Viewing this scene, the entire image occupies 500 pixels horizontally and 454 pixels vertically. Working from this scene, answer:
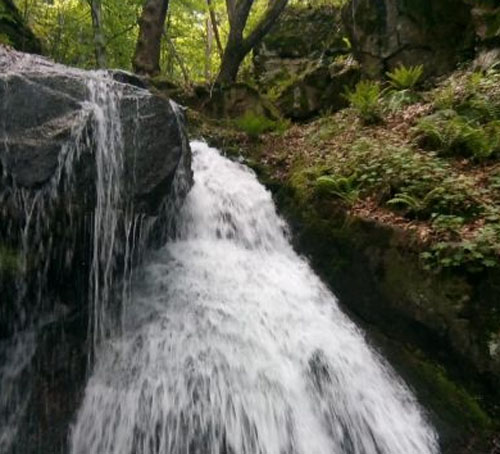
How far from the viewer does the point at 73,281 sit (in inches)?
190

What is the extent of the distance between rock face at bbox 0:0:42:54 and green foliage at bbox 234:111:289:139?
4897mm

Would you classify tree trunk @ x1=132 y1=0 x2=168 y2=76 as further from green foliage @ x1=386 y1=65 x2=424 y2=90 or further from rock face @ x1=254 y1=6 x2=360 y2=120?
green foliage @ x1=386 y1=65 x2=424 y2=90

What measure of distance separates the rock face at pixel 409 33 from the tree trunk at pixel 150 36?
15.2 feet

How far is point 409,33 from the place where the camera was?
10.8m

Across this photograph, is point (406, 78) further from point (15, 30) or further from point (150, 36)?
point (15, 30)

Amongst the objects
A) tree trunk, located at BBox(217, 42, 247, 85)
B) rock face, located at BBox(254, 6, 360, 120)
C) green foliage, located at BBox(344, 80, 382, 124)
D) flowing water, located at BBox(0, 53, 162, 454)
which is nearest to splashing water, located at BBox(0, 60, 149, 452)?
flowing water, located at BBox(0, 53, 162, 454)

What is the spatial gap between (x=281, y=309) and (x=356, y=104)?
16.9ft

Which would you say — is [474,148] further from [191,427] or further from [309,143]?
[191,427]

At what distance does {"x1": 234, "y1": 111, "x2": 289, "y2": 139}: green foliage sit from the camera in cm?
992

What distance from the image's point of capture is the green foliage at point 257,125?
992cm

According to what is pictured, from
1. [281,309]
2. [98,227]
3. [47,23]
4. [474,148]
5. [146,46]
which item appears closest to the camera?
[98,227]

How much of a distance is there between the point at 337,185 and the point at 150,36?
266 inches

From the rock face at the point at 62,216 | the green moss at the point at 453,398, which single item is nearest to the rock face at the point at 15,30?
the rock face at the point at 62,216

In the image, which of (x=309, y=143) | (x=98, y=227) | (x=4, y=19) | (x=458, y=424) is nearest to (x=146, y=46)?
(x=4, y=19)
